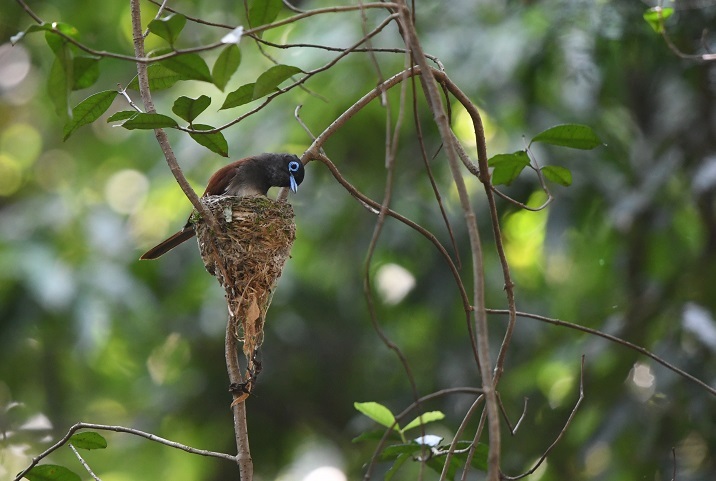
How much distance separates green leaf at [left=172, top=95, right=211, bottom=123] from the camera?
8.16ft

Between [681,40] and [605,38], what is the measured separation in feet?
1.77

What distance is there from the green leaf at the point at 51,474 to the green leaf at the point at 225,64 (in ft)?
3.99

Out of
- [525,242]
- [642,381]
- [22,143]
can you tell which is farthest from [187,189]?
[22,143]

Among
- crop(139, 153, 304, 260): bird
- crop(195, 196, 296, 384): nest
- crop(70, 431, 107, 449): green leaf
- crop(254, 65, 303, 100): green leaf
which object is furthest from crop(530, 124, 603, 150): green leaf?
crop(139, 153, 304, 260): bird

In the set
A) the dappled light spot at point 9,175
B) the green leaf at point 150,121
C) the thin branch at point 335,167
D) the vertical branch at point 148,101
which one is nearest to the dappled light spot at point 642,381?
the thin branch at point 335,167

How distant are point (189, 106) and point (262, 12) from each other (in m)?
0.34

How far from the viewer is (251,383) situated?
268 cm

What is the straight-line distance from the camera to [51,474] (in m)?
2.57

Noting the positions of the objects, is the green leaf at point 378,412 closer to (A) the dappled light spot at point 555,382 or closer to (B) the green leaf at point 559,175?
(B) the green leaf at point 559,175

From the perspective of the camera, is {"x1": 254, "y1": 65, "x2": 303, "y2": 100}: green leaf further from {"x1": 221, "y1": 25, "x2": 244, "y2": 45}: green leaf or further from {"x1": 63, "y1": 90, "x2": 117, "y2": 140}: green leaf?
{"x1": 63, "y1": 90, "x2": 117, "y2": 140}: green leaf

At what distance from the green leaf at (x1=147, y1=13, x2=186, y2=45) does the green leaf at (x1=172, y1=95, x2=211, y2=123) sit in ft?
1.03

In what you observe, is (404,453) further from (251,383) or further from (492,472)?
(492,472)

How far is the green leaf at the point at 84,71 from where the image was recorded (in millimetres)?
2094

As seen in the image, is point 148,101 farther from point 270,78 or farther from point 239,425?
point 239,425
